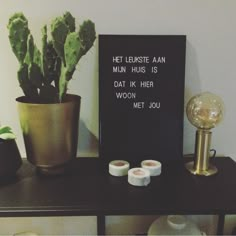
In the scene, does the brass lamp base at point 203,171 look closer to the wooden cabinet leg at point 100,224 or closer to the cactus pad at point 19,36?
the wooden cabinet leg at point 100,224

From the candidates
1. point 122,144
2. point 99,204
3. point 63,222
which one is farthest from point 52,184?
point 63,222

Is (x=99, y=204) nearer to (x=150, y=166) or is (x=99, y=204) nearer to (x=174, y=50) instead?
(x=150, y=166)

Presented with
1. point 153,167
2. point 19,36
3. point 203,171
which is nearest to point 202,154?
point 203,171

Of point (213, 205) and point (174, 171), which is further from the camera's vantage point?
point (174, 171)

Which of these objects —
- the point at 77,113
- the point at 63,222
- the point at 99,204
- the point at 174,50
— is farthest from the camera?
the point at 63,222

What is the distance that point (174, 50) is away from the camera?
40.6 inches

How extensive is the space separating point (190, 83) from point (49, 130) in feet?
1.73

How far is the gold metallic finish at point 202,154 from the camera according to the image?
3.18 ft

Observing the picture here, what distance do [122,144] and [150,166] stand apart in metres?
0.14

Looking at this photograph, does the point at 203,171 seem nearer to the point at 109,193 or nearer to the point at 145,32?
the point at 109,193

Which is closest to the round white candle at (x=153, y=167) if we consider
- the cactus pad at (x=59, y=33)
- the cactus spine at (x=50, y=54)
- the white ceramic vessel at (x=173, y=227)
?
the white ceramic vessel at (x=173, y=227)

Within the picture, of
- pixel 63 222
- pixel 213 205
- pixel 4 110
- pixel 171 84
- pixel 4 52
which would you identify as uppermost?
pixel 4 52

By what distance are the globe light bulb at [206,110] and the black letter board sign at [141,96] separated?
9 centimetres

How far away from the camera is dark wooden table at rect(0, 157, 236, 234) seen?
0.79 meters
